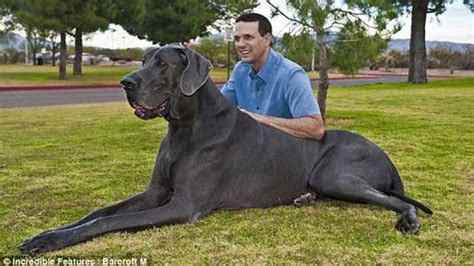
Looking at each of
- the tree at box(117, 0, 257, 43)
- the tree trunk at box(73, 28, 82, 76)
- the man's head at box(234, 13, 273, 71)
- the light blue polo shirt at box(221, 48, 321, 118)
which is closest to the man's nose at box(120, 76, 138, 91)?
the light blue polo shirt at box(221, 48, 321, 118)

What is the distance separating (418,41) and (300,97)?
25.5 meters

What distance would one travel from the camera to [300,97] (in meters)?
4.36

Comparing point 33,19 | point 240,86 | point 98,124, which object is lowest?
point 98,124

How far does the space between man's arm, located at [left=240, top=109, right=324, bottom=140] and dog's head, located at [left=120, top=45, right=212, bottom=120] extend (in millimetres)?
717

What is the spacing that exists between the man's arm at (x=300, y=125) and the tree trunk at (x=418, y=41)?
2473 cm

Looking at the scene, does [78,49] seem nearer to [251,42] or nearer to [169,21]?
[169,21]

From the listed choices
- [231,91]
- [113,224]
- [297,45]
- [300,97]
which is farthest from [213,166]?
[297,45]

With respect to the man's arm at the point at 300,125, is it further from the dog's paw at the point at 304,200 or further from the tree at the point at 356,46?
the tree at the point at 356,46

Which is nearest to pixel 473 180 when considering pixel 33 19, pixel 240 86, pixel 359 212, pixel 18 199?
pixel 359 212

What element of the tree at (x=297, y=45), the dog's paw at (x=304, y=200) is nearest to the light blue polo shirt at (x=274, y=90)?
the dog's paw at (x=304, y=200)

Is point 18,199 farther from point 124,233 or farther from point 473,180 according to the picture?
point 473,180

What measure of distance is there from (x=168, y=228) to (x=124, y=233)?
25 centimetres

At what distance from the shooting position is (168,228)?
345cm

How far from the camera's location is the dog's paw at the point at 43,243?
3.03m
